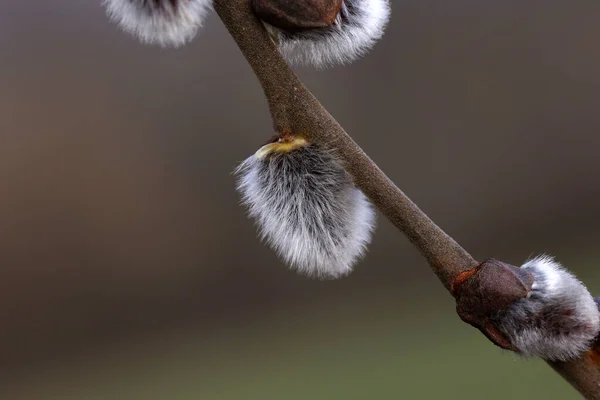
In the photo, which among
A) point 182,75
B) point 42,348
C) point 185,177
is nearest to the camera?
point 182,75

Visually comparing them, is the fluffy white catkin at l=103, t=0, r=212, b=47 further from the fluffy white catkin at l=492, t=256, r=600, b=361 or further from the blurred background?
the blurred background

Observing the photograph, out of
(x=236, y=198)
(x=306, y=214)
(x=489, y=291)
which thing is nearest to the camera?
(x=489, y=291)

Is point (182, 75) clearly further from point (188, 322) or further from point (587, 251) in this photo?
point (587, 251)

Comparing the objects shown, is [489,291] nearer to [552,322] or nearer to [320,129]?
[552,322]

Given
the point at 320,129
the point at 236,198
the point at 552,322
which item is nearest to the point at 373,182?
the point at 320,129

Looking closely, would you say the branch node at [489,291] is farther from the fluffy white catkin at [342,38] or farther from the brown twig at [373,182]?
the fluffy white catkin at [342,38]

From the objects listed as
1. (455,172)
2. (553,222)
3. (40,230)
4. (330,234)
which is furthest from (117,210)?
(330,234)

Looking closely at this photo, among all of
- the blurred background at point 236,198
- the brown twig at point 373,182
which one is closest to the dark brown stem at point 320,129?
the brown twig at point 373,182
